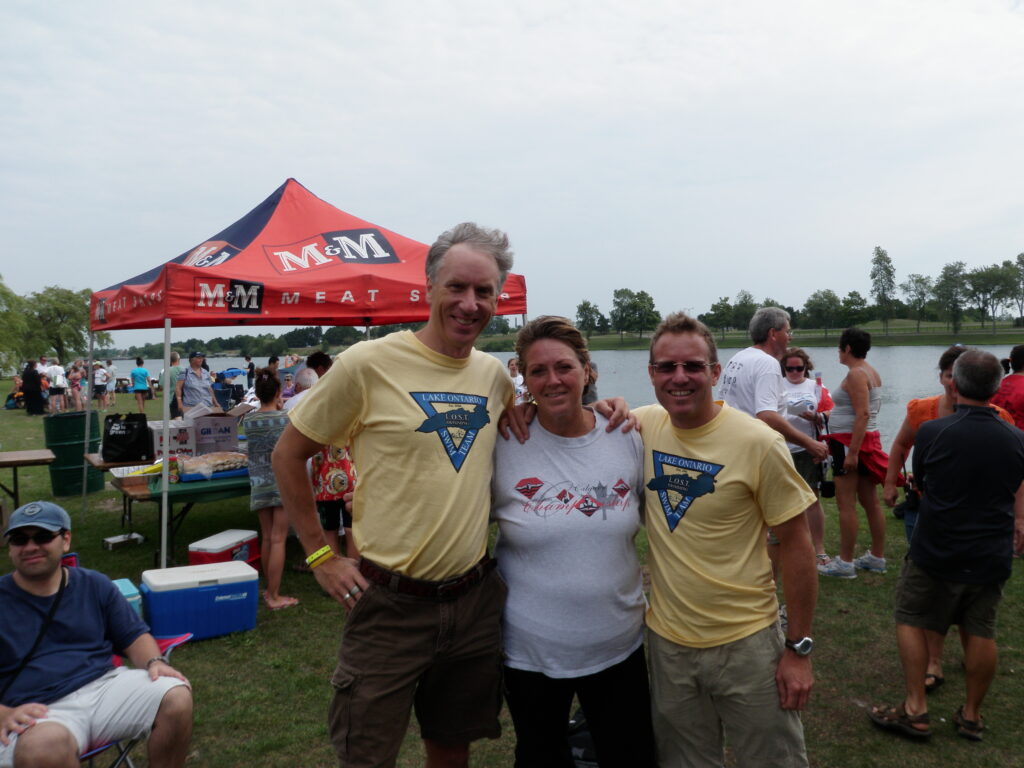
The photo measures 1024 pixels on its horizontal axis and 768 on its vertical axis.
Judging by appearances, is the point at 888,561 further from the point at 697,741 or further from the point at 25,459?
the point at 25,459

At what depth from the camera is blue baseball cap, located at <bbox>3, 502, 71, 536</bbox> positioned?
2803 mm

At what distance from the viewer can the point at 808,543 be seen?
6.24 feet

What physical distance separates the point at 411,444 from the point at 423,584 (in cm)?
41

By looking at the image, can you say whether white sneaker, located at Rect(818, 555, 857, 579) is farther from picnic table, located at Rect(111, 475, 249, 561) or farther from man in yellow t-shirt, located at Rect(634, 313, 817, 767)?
picnic table, located at Rect(111, 475, 249, 561)

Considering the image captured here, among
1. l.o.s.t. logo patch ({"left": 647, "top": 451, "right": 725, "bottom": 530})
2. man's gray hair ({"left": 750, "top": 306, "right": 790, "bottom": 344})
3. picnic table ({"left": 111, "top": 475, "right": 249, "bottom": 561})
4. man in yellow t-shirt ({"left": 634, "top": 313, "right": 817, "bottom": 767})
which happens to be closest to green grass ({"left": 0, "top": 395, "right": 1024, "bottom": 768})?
picnic table ({"left": 111, "top": 475, "right": 249, "bottom": 561})

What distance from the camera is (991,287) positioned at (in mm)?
45531

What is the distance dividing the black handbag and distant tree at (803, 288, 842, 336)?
43678mm

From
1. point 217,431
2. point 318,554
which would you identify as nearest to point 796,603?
point 318,554

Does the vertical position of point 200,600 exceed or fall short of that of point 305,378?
it falls short

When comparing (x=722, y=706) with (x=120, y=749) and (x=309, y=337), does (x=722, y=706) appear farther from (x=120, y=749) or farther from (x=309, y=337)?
(x=309, y=337)

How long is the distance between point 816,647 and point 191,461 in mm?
5148

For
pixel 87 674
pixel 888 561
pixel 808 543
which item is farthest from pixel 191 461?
pixel 888 561

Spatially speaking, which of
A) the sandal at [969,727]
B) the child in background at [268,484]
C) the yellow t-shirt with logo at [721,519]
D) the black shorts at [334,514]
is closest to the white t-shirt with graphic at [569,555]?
the yellow t-shirt with logo at [721,519]

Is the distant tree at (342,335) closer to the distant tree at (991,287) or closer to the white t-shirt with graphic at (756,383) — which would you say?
the white t-shirt with graphic at (756,383)
